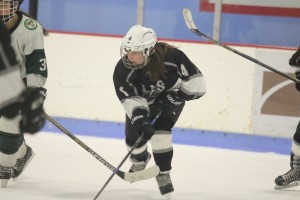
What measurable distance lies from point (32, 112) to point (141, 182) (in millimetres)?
1705

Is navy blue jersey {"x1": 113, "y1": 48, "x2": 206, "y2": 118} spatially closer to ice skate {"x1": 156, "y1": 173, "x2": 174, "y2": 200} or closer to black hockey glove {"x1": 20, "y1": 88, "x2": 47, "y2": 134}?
ice skate {"x1": 156, "y1": 173, "x2": 174, "y2": 200}

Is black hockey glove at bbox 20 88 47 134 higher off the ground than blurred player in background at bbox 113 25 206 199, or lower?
higher

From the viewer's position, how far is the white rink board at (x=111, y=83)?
4.70 m

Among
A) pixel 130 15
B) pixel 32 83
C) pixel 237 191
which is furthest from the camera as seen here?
pixel 130 15

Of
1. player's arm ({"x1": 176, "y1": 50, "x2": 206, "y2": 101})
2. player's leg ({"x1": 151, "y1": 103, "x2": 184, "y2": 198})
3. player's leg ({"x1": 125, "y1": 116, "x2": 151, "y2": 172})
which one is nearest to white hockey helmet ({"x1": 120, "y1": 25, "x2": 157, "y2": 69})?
player's arm ({"x1": 176, "y1": 50, "x2": 206, "y2": 101})

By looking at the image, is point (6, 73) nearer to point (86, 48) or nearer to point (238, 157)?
point (238, 157)

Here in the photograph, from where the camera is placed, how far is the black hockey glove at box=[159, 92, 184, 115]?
10.3ft

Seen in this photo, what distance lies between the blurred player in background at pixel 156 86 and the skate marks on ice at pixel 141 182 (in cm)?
28

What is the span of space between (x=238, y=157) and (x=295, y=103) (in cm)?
57

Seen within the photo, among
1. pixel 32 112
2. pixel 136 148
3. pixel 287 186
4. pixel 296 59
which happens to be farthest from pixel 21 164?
pixel 32 112

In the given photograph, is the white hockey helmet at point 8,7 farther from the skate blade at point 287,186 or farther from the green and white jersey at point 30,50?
the skate blade at point 287,186

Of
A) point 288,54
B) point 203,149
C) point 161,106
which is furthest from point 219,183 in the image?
point 288,54

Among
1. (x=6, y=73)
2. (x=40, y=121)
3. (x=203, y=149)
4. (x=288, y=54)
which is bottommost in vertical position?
(x=203, y=149)

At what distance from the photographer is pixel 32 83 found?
117 inches
